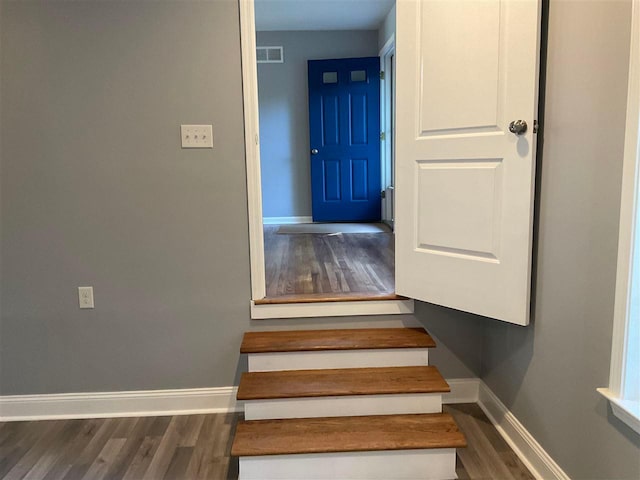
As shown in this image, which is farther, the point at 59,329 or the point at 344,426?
the point at 59,329

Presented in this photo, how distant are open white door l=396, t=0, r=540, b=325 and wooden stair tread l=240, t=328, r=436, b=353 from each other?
213 millimetres

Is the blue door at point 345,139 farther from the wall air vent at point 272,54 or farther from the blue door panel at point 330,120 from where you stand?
the wall air vent at point 272,54

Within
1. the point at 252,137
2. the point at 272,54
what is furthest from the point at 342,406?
the point at 272,54

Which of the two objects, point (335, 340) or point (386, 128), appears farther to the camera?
point (386, 128)

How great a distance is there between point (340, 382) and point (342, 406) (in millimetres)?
110

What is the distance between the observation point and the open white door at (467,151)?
1933 mm

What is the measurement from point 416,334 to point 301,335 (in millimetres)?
563

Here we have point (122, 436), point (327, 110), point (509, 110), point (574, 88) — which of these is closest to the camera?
point (574, 88)

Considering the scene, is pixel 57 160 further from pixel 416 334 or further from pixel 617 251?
pixel 617 251

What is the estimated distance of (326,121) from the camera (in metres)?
6.07

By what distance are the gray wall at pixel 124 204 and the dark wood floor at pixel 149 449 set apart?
→ 0.19m

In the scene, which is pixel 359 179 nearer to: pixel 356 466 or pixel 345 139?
pixel 345 139

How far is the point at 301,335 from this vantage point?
253 centimetres

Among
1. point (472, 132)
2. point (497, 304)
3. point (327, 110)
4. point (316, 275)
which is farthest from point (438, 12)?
point (327, 110)
